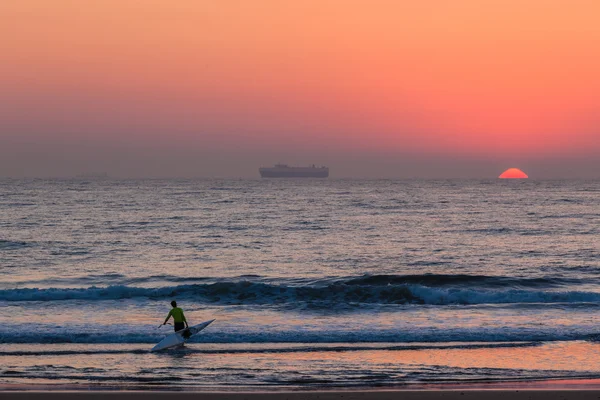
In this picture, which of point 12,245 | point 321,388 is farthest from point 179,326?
point 12,245

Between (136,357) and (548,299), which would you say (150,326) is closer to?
(136,357)

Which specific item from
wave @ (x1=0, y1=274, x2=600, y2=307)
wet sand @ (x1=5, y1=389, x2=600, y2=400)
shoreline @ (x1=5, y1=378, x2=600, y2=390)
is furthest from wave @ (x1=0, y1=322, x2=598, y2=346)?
wave @ (x1=0, y1=274, x2=600, y2=307)

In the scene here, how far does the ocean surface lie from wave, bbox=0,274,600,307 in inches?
5.1

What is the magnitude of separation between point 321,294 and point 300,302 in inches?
82.7

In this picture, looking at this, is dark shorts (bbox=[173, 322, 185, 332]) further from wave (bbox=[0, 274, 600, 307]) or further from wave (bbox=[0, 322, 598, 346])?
wave (bbox=[0, 274, 600, 307])

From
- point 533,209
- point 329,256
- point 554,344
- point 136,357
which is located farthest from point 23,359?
point 533,209

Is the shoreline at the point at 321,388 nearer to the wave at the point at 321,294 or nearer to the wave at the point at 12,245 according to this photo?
the wave at the point at 321,294

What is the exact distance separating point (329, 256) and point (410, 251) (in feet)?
21.7

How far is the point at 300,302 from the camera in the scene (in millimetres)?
29688

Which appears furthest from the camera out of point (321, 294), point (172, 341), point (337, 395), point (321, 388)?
point (321, 294)

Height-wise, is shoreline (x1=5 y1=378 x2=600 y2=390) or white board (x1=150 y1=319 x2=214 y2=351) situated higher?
shoreline (x1=5 y1=378 x2=600 y2=390)

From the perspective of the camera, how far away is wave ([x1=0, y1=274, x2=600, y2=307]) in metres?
30.0

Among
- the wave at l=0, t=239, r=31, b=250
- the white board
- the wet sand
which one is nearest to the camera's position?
the wet sand

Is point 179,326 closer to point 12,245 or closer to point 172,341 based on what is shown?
point 172,341
